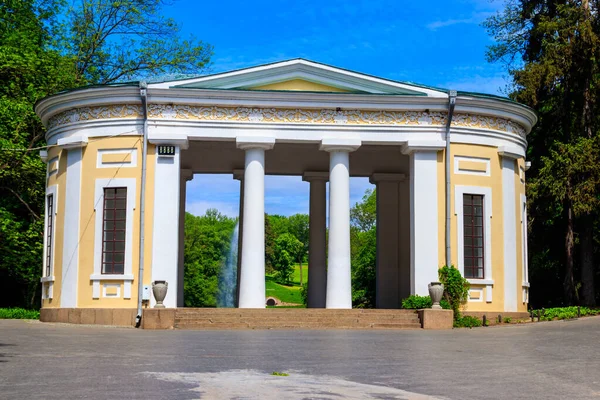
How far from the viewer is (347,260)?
2762 centimetres

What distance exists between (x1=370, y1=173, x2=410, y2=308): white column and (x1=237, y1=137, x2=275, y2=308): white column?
8.25 m

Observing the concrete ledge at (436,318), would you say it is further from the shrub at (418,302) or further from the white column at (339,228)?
the white column at (339,228)

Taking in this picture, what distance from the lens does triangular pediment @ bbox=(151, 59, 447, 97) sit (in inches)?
1098

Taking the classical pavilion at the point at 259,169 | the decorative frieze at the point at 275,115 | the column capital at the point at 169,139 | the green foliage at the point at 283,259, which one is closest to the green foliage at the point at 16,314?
the classical pavilion at the point at 259,169

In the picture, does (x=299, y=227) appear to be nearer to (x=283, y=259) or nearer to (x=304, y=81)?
(x=283, y=259)

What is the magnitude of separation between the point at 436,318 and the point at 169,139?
389 inches

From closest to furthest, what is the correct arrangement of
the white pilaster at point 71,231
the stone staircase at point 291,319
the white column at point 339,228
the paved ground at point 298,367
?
the paved ground at point 298,367
the stone staircase at point 291,319
the white pilaster at point 71,231
the white column at point 339,228

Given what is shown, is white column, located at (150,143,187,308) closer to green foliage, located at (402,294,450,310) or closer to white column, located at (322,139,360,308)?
white column, located at (322,139,360,308)

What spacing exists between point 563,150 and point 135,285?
17.9 meters

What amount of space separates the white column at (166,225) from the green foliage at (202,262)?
150 feet

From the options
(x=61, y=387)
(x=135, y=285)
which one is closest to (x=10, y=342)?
(x=61, y=387)

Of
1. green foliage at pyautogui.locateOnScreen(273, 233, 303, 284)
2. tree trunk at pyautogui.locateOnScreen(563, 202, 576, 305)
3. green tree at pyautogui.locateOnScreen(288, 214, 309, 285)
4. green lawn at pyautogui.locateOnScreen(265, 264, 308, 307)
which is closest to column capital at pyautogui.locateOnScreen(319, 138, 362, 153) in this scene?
tree trunk at pyautogui.locateOnScreen(563, 202, 576, 305)

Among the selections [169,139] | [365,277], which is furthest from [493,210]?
[365,277]

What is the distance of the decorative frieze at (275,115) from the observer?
27.6 metres
